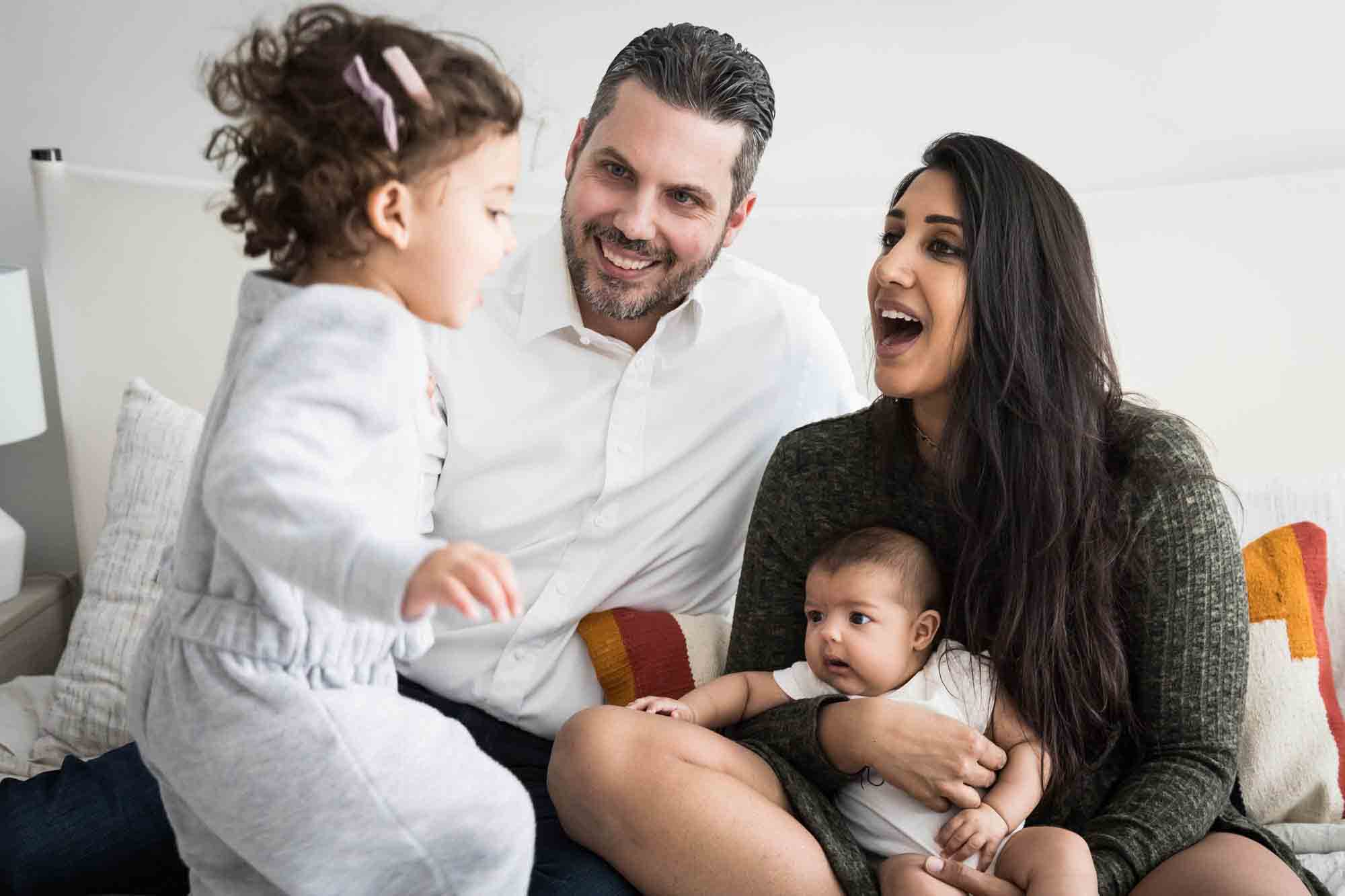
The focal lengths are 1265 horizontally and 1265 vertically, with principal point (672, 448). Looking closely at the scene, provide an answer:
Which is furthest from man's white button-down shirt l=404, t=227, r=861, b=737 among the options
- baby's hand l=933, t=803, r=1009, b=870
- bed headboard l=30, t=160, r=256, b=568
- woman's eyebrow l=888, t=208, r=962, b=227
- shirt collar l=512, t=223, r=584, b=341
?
bed headboard l=30, t=160, r=256, b=568

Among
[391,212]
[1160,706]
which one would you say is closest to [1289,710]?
[1160,706]

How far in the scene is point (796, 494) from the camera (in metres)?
1.68

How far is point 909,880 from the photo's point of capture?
1315mm

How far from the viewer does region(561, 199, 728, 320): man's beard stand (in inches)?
67.6

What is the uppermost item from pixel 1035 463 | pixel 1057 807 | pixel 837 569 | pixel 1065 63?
pixel 1065 63

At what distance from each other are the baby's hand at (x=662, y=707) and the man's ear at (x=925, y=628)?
0.29 m

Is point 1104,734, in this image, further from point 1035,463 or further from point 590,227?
point 590,227

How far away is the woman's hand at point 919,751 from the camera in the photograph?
54.9 inches

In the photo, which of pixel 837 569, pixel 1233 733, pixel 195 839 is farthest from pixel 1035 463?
pixel 195 839

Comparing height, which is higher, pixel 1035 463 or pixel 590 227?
pixel 590 227

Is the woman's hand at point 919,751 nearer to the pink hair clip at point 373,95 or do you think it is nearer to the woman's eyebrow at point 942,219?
the woman's eyebrow at point 942,219

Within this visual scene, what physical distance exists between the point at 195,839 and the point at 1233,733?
1.15 metres

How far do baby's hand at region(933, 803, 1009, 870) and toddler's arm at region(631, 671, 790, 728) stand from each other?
30 centimetres

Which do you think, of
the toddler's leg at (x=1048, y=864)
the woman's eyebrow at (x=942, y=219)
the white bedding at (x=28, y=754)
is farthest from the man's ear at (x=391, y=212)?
the white bedding at (x=28, y=754)
